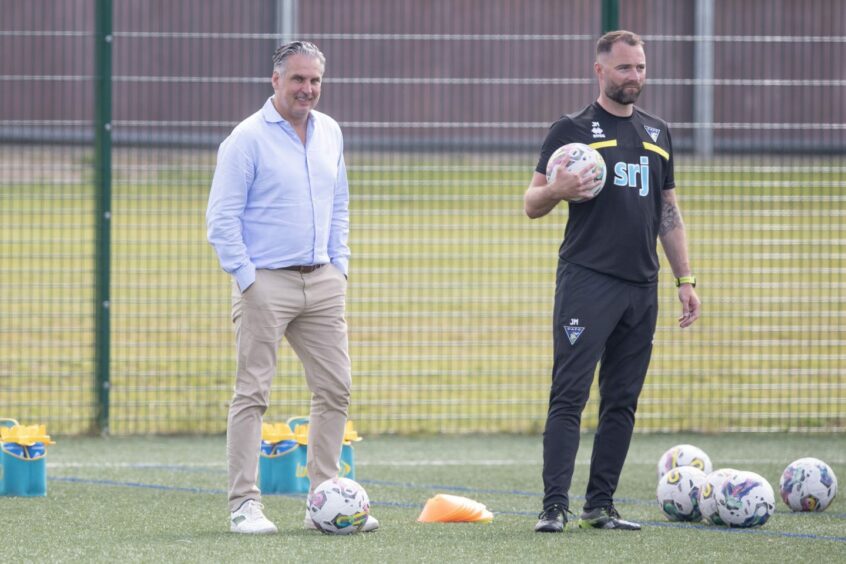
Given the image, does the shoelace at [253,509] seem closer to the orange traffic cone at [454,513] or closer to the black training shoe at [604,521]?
the orange traffic cone at [454,513]

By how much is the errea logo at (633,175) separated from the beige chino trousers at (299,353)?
3.98 feet

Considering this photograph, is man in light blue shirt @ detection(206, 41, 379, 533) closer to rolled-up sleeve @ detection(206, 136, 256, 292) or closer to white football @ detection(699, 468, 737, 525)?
rolled-up sleeve @ detection(206, 136, 256, 292)

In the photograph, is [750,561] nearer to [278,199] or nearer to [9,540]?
[278,199]

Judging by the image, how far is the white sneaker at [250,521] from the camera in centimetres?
604

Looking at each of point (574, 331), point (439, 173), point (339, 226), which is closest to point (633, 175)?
point (574, 331)

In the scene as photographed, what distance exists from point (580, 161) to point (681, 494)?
1.60m

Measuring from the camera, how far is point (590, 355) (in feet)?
19.8

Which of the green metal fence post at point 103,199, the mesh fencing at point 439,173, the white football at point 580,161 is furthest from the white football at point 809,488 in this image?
the green metal fence post at point 103,199

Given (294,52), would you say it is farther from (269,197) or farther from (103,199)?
(103,199)

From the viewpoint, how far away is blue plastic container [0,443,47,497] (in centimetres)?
715

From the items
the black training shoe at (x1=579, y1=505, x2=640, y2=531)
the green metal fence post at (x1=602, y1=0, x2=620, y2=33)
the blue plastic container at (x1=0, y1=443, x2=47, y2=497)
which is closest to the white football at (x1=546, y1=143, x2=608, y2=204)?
the black training shoe at (x1=579, y1=505, x2=640, y2=531)

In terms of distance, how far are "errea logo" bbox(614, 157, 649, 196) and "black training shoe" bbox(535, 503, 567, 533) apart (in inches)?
51.5

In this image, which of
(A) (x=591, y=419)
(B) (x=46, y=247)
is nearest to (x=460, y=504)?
(A) (x=591, y=419)

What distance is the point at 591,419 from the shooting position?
9953mm
